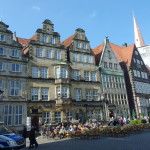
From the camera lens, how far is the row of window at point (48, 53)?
26688mm

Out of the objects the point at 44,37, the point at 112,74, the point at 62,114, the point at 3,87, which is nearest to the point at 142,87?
the point at 112,74

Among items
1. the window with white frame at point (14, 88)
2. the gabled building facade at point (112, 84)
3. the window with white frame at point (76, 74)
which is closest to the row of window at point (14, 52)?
the window with white frame at point (14, 88)

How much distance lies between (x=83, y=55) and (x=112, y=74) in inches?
271

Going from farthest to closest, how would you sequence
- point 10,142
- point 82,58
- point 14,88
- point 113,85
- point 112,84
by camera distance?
point 113,85 < point 112,84 < point 82,58 < point 14,88 < point 10,142

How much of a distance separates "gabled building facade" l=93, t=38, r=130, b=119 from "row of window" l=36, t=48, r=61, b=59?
8.49 metres

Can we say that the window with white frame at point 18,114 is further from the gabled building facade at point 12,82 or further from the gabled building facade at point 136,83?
the gabled building facade at point 136,83

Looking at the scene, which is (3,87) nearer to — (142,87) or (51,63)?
(51,63)

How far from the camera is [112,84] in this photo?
32656mm

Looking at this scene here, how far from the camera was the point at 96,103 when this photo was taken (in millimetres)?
29266

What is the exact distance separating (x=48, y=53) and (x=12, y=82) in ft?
23.8

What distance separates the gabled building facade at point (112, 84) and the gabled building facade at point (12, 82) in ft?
46.3

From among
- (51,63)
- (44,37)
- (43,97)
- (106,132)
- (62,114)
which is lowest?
(106,132)

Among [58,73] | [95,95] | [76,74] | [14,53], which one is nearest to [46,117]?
[58,73]

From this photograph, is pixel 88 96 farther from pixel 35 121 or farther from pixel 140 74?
pixel 140 74
